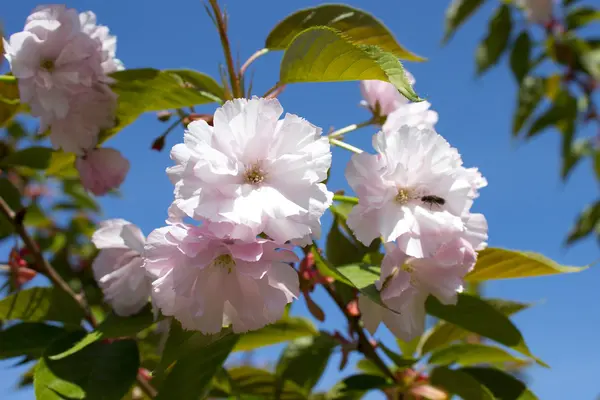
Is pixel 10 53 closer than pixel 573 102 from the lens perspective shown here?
Yes

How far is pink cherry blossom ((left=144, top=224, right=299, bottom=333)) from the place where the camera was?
0.77m

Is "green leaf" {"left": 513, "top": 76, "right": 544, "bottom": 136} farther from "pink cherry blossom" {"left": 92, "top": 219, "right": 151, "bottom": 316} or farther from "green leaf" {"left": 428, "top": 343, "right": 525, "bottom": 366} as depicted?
"pink cherry blossom" {"left": 92, "top": 219, "right": 151, "bottom": 316}

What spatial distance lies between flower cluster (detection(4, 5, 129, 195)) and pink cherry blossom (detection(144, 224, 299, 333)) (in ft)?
1.59

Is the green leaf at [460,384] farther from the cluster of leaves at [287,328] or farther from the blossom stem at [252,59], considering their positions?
the blossom stem at [252,59]

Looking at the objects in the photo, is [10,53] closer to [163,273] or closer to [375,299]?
[163,273]

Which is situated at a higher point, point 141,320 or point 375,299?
point 375,299

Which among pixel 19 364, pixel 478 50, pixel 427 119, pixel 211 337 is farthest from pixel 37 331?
pixel 478 50

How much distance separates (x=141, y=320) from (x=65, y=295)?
32 cm

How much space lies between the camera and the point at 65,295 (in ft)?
4.09

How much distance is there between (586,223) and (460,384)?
2.03 meters

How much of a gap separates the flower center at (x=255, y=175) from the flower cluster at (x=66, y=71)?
47 centimetres

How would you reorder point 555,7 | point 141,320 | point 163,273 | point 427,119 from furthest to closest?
point 555,7, point 427,119, point 141,320, point 163,273

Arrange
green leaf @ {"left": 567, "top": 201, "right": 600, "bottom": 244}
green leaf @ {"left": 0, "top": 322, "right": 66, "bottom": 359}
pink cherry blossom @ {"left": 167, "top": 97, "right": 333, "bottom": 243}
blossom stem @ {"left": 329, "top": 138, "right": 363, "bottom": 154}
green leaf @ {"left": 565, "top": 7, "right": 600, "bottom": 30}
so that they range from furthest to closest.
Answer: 1. green leaf @ {"left": 565, "top": 7, "right": 600, "bottom": 30}
2. green leaf @ {"left": 567, "top": 201, "right": 600, "bottom": 244}
3. green leaf @ {"left": 0, "top": 322, "right": 66, "bottom": 359}
4. blossom stem @ {"left": 329, "top": 138, "right": 363, "bottom": 154}
5. pink cherry blossom @ {"left": 167, "top": 97, "right": 333, "bottom": 243}

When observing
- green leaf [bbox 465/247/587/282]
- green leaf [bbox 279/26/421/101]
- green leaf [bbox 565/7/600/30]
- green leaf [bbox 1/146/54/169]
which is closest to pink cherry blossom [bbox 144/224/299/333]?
green leaf [bbox 279/26/421/101]
